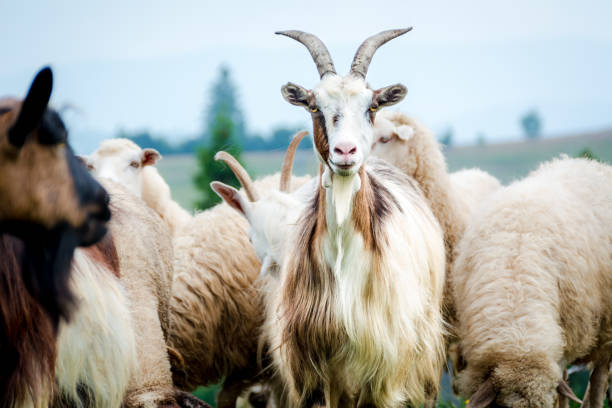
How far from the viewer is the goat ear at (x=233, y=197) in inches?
210

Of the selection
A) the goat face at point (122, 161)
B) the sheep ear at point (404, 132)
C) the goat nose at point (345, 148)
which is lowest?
the goat face at point (122, 161)

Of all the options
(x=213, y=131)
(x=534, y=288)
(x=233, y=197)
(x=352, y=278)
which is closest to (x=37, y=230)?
(x=352, y=278)

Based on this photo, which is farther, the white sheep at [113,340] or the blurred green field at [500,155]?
the blurred green field at [500,155]

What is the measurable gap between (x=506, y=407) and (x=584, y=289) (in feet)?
4.51

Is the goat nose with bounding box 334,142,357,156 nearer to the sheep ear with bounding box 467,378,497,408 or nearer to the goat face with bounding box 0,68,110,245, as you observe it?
the goat face with bounding box 0,68,110,245

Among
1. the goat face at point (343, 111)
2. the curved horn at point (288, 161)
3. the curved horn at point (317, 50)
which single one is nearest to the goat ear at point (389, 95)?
the goat face at point (343, 111)

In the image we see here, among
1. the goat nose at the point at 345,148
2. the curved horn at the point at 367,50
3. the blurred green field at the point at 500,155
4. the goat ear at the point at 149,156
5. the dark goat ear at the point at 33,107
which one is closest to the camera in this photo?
the dark goat ear at the point at 33,107

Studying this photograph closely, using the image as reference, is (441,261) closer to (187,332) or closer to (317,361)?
(317,361)

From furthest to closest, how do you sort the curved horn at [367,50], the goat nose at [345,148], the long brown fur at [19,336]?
1. the curved horn at [367,50]
2. the goat nose at [345,148]
3. the long brown fur at [19,336]

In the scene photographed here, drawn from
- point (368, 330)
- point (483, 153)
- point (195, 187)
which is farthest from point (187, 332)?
point (483, 153)

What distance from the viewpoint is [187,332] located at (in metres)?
5.41

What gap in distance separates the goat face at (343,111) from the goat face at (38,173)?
1.37 metres

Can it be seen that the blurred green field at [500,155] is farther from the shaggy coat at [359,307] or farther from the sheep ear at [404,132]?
the shaggy coat at [359,307]

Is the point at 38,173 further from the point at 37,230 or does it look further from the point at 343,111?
the point at 343,111
